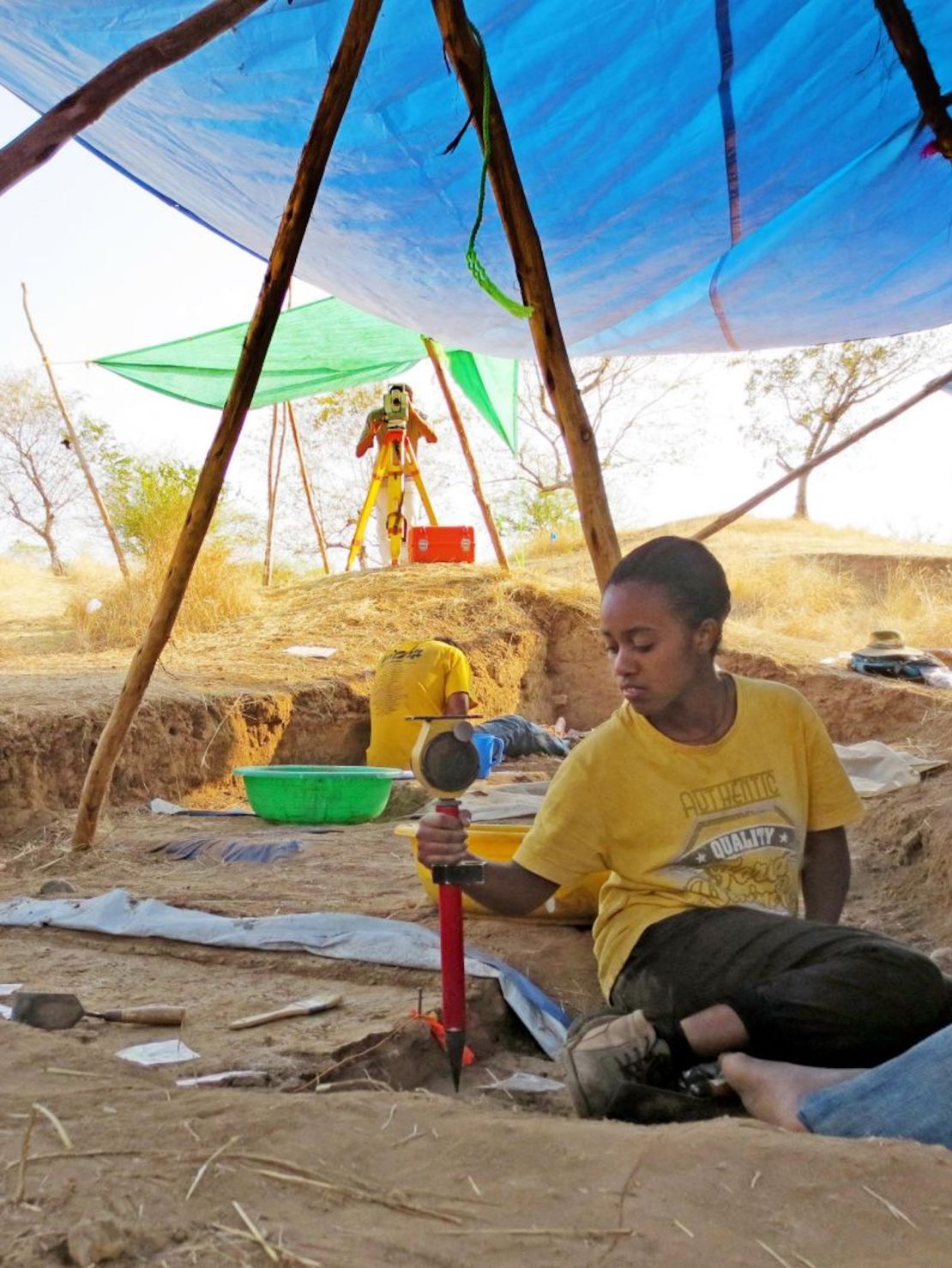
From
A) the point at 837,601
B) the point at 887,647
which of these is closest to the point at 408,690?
the point at 887,647

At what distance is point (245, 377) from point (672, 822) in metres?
2.42

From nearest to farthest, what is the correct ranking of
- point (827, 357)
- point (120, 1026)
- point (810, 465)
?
point (120, 1026) → point (810, 465) → point (827, 357)

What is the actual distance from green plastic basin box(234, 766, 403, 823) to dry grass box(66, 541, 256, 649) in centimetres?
413

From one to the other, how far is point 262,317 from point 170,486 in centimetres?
737

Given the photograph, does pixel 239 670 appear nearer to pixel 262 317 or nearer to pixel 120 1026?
pixel 262 317

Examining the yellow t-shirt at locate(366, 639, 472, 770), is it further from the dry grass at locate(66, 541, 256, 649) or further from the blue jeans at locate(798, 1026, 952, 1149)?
the blue jeans at locate(798, 1026, 952, 1149)

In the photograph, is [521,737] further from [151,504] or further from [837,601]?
[837,601]

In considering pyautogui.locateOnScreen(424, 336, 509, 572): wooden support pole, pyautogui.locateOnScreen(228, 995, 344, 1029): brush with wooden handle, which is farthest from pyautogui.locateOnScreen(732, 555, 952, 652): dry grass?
pyautogui.locateOnScreen(228, 995, 344, 1029): brush with wooden handle

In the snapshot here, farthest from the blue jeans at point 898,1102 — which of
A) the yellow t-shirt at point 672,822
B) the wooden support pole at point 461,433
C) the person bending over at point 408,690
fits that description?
the wooden support pole at point 461,433

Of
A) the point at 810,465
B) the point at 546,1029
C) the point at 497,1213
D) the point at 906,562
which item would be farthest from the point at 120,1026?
the point at 906,562

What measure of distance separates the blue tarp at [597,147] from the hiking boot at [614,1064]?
123 inches

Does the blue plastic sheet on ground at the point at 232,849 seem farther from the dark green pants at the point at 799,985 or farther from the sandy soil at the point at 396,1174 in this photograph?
the dark green pants at the point at 799,985

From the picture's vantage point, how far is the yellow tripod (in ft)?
34.2

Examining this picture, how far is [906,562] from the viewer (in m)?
16.6
